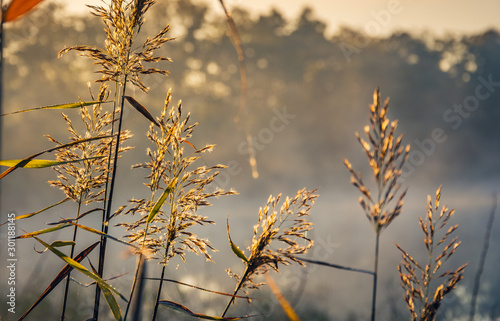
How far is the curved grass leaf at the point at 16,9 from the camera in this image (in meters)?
0.61

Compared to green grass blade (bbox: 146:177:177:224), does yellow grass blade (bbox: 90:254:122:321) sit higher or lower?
lower

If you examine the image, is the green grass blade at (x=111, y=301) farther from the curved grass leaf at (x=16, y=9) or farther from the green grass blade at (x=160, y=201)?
the curved grass leaf at (x=16, y=9)

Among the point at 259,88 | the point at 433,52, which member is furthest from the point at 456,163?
the point at 259,88

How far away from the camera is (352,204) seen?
29375mm

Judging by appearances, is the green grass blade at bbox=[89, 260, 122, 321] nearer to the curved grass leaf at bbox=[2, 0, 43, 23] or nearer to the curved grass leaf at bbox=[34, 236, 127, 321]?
the curved grass leaf at bbox=[34, 236, 127, 321]

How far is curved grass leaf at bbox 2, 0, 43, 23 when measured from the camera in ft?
2.01

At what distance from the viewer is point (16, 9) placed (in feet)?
2.02

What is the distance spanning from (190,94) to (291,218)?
82.6ft

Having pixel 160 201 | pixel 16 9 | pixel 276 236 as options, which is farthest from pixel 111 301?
pixel 16 9

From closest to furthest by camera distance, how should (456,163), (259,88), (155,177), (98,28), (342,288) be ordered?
(155,177) → (342,288) → (98,28) → (259,88) → (456,163)

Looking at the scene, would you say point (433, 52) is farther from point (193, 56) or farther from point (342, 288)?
point (342, 288)

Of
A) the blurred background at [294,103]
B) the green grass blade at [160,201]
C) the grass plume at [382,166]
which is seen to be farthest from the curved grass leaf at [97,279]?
the blurred background at [294,103]

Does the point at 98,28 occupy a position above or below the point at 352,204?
above

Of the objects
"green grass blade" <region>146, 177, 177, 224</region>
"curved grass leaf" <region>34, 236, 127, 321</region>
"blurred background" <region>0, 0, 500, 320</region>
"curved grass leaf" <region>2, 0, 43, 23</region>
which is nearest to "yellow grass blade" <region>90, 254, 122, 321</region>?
"curved grass leaf" <region>34, 236, 127, 321</region>
